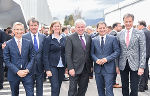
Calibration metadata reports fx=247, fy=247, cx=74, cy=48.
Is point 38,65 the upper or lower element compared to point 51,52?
lower

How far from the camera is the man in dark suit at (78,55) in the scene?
18.2ft

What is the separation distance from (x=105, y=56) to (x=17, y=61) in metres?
1.93

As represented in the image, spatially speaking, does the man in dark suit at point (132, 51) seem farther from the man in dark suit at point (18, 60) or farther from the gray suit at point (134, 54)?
the man in dark suit at point (18, 60)

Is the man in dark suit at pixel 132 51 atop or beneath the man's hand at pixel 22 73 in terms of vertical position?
atop

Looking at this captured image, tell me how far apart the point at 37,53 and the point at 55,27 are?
2.34ft

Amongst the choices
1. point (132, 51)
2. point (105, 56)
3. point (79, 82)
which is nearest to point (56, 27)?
point (105, 56)

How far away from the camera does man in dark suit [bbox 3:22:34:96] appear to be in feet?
16.4

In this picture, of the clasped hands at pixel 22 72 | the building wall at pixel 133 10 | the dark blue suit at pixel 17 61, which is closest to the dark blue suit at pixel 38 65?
the dark blue suit at pixel 17 61

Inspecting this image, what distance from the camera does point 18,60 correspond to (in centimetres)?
502

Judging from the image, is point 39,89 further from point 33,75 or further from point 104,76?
point 104,76

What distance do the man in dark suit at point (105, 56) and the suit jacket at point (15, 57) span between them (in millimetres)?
1491

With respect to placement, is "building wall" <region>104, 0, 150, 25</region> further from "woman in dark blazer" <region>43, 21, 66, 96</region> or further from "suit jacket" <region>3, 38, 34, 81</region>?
"suit jacket" <region>3, 38, 34, 81</region>

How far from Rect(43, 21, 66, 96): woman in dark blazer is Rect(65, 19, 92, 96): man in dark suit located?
217 millimetres

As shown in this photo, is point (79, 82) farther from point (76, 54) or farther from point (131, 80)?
point (131, 80)
